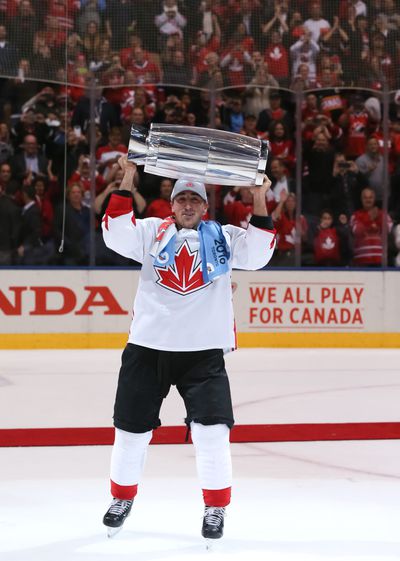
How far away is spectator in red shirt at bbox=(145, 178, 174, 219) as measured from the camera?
10.6 m

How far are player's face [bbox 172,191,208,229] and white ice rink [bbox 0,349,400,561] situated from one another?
113 cm

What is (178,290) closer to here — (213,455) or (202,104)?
(213,455)

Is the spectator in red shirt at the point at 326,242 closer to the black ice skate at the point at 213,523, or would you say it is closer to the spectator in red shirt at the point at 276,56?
the spectator in red shirt at the point at 276,56

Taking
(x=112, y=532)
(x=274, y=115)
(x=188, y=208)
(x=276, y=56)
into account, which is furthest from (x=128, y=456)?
(x=274, y=115)

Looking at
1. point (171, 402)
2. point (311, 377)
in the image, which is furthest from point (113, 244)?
point (311, 377)

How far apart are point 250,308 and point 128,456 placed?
7.15 metres

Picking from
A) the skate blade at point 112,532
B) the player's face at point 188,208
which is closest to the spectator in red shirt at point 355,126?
the player's face at point 188,208

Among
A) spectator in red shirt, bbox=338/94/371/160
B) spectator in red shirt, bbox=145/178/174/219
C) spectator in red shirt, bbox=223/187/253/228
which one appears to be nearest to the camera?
spectator in red shirt, bbox=145/178/174/219

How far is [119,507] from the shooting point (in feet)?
12.2

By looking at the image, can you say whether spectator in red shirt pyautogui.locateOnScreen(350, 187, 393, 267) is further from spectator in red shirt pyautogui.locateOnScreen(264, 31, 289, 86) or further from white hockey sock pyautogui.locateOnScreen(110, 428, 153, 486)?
white hockey sock pyautogui.locateOnScreen(110, 428, 153, 486)

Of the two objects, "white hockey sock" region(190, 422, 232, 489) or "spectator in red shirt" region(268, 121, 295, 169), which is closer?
"white hockey sock" region(190, 422, 232, 489)

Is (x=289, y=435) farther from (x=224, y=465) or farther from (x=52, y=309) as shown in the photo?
(x=52, y=309)

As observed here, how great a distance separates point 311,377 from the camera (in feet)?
27.6

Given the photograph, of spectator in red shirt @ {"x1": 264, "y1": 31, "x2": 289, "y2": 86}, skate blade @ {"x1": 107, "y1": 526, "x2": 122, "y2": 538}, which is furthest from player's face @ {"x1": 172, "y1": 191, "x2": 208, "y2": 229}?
spectator in red shirt @ {"x1": 264, "y1": 31, "x2": 289, "y2": 86}
